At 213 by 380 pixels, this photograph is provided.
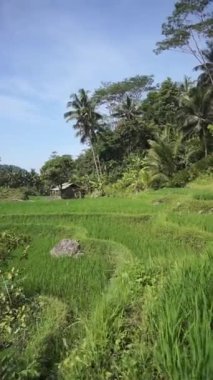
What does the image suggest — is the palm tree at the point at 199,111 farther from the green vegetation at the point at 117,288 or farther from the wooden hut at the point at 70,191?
the wooden hut at the point at 70,191

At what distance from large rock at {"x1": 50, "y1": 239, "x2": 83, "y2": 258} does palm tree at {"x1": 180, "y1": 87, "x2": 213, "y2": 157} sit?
1803 cm

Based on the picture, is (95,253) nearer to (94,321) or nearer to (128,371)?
(94,321)

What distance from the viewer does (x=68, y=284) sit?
22.7 ft

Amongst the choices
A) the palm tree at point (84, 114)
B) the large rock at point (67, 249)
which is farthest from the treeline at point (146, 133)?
the large rock at point (67, 249)

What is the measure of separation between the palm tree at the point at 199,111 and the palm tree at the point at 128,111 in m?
9.03

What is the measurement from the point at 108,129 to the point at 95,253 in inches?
1246

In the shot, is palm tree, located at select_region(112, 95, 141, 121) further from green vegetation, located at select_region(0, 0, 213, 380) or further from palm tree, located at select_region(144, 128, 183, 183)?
green vegetation, located at select_region(0, 0, 213, 380)

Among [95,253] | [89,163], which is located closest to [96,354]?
[95,253]

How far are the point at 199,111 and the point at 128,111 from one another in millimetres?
9998

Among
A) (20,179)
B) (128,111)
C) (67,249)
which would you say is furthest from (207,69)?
(20,179)

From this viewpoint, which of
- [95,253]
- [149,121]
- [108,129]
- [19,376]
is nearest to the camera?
[19,376]

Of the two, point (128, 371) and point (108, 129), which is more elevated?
point (108, 129)

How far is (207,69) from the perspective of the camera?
83.8 feet

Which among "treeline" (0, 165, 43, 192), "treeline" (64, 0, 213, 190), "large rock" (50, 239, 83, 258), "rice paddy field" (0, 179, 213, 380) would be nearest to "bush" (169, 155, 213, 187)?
"treeline" (64, 0, 213, 190)
